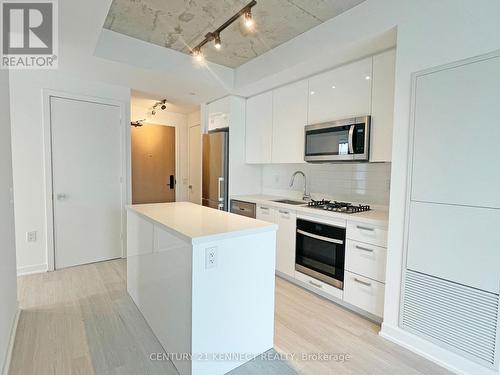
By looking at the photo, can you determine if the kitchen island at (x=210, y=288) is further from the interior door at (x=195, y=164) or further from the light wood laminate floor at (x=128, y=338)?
the interior door at (x=195, y=164)

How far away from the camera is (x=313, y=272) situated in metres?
2.71

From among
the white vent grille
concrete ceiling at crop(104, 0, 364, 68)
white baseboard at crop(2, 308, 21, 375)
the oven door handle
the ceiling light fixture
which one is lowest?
white baseboard at crop(2, 308, 21, 375)

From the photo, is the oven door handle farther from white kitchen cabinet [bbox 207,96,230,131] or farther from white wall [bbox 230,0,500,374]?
white kitchen cabinet [bbox 207,96,230,131]

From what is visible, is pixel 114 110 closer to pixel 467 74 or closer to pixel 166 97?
→ pixel 166 97

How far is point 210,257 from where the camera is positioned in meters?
1.52

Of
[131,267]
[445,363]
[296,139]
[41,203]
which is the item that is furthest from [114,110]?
[445,363]

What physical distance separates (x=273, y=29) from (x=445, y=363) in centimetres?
296

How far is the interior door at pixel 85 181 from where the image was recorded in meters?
3.23

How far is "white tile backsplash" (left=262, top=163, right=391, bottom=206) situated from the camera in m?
2.77

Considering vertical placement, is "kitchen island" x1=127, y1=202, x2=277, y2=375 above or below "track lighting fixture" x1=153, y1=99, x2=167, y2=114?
below

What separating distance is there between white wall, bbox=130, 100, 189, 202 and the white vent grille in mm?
4388

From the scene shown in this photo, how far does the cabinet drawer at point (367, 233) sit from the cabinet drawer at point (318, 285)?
22.0 inches

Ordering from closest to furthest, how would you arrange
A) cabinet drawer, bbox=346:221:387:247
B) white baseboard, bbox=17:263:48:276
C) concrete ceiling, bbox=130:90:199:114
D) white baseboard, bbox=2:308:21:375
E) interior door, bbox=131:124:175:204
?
white baseboard, bbox=2:308:21:375
cabinet drawer, bbox=346:221:387:247
white baseboard, bbox=17:263:48:276
concrete ceiling, bbox=130:90:199:114
interior door, bbox=131:124:175:204

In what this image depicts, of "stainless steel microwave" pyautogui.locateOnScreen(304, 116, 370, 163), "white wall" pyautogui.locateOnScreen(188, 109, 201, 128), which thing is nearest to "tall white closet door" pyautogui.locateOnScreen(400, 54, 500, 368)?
"stainless steel microwave" pyautogui.locateOnScreen(304, 116, 370, 163)
